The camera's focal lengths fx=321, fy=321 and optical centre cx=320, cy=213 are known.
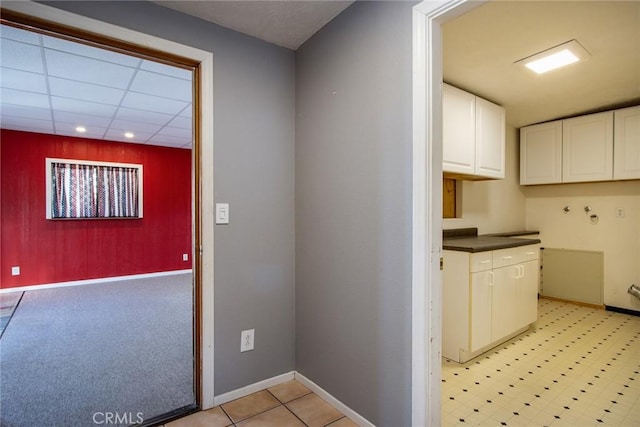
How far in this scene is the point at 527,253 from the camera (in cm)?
300

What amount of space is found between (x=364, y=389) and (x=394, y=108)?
144cm

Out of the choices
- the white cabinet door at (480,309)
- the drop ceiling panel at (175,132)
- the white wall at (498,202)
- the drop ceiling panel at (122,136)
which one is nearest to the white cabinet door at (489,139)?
the white wall at (498,202)

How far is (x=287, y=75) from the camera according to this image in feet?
7.18

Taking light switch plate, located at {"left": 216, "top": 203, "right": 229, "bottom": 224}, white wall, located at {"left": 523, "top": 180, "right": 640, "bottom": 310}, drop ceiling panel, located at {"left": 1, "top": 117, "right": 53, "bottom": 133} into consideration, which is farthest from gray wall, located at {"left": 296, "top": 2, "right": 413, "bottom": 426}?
drop ceiling panel, located at {"left": 1, "top": 117, "right": 53, "bottom": 133}

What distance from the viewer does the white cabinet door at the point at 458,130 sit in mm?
2721

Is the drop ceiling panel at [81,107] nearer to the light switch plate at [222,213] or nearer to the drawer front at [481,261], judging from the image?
the light switch plate at [222,213]

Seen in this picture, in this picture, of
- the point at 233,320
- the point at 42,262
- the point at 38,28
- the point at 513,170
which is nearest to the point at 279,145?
the point at 233,320

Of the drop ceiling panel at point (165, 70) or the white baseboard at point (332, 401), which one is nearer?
the white baseboard at point (332, 401)

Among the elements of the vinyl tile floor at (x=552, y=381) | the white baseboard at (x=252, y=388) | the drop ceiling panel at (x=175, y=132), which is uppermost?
the drop ceiling panel at (x=175, y=132)

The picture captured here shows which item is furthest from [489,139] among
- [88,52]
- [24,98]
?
[24,98]

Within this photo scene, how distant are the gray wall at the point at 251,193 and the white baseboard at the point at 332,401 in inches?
5.4

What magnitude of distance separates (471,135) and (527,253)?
122 centimetres

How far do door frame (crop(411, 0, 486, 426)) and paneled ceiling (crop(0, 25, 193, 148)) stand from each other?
6.56 ft
